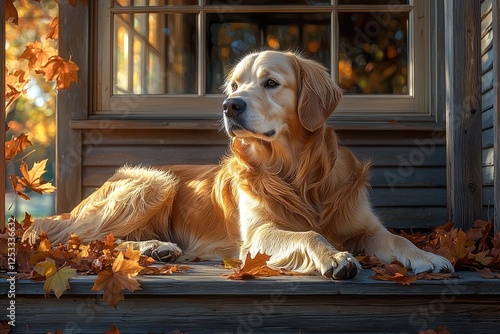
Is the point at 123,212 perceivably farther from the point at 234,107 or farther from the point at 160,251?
the point at 234,107

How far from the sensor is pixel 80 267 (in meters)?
2.43

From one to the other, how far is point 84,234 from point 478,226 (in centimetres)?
208

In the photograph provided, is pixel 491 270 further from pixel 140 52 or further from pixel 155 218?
pixel 140 52

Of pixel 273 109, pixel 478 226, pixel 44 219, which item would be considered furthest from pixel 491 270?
pixel 44 219

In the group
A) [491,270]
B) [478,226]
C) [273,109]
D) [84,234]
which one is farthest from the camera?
[84,234]

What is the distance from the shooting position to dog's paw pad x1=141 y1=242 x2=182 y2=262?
10.1 ft

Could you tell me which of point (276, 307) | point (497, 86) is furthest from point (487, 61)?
point (276, 307)

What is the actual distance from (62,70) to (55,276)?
199 centimetres

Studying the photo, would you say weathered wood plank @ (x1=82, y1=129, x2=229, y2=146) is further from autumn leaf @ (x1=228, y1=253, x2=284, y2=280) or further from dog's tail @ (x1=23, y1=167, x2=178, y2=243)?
autumn leaf @ (x1=228, y1=253, x2=284, y2=280)

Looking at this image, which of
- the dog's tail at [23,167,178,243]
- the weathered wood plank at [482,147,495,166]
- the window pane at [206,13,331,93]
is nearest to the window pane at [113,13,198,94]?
the window pane at [206,13,331,93]

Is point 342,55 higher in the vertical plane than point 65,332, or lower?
higher

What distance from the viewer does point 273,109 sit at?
2.92 m

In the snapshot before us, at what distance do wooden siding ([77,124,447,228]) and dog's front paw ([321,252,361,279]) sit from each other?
1.85 meters

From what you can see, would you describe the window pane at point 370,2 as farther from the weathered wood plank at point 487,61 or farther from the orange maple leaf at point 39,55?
the orange maple leaf at point 39,55
